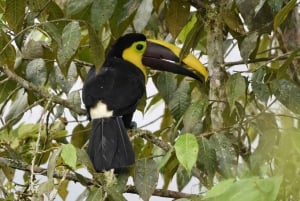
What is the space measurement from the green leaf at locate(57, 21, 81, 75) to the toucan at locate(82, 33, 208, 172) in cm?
17

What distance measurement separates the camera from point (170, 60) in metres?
2.63

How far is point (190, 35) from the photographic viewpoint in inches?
82.5

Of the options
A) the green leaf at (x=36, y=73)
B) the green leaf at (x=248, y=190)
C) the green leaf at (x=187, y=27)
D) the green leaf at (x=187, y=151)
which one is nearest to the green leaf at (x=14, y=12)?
the green leaf at (x=36, y=73)

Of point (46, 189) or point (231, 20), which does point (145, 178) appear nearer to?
point (46, 189)

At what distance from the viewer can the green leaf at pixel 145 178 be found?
166 centimetres

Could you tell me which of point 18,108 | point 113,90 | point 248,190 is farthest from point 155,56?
point 248,190

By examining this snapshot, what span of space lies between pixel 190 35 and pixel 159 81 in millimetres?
204

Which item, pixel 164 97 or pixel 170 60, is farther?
pixel 170 60

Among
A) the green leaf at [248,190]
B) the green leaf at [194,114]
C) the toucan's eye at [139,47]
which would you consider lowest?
the green leaf at [248,190]

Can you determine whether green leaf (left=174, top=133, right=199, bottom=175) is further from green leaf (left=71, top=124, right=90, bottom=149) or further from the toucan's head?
green leaf (left=71, top=124, right=90, bottom=149)

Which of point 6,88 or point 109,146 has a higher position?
point 6,88

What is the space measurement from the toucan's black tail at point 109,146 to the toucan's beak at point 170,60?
317mm

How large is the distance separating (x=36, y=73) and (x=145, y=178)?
0.62m

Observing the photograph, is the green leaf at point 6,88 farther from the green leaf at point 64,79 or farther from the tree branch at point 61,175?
the tree branch at point 61,175
